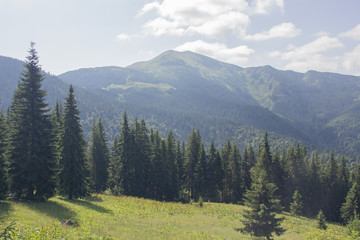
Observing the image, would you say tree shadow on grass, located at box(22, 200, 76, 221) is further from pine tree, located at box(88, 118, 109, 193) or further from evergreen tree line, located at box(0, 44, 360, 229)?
pine tree, located at box(88, 118, 109, 193)

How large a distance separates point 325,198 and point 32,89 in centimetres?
7473

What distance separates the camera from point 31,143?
22.7 meters

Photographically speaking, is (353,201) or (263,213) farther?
(353,201)

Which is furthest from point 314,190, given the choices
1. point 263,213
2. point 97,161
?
point 97,161

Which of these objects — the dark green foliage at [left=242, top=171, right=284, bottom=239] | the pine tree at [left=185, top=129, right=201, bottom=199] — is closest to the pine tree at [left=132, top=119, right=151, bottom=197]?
the pine tree at [left=185, top=129, right=201, bottom=199]

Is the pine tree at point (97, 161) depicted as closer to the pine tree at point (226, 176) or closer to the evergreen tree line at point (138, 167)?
the evergreen tree line at point (138, 167)

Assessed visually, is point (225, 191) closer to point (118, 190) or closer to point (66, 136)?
point (118, 190)

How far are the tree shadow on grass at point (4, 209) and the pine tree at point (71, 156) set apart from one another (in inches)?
332

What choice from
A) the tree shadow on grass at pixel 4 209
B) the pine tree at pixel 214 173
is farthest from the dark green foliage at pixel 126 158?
the tree shadow on grass at pixel 4 209

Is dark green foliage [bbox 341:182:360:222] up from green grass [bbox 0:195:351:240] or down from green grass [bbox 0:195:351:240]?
down

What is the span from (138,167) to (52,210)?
76.1ft

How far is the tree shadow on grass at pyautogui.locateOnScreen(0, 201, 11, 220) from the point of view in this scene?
16027 mm

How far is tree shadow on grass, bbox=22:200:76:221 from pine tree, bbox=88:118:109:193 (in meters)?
23.7

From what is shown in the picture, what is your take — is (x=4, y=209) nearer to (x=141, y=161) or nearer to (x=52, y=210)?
(x=52, y=210)
